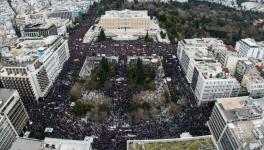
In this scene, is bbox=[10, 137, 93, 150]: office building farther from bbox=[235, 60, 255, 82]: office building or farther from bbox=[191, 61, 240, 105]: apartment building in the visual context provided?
bbox=[235, 60, 255, 82]: office building

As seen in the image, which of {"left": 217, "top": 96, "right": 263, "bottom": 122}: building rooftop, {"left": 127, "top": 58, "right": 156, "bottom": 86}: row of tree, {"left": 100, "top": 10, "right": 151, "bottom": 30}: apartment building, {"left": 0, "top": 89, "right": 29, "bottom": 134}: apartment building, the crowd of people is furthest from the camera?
{"left": 100, "top": 10, "right": 151, "bottom": 30}: apartment building

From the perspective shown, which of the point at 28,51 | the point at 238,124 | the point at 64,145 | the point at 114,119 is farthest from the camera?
the point at 28,51

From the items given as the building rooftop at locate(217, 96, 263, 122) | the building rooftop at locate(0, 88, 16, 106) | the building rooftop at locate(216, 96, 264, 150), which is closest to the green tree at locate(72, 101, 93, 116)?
the building rooftop at locate(0, 88, 16, 106)

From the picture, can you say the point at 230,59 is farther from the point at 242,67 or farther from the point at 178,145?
the point at 178,145

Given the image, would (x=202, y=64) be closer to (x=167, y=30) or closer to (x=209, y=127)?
(x=209, y=127)

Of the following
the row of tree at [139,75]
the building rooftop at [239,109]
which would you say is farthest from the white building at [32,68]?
the building rooftop at [239,109]

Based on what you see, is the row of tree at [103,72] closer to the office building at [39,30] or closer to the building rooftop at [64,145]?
the office building at [39,30]

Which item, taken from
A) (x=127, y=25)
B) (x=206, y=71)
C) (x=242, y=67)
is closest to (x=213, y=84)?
(x=206, y=71)

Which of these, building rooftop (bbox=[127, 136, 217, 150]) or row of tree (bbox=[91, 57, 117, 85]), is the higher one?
building rooftop (bbox=[127, 136, 217, 150])
